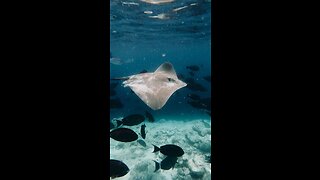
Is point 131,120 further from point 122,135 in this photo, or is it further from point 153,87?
point 153,87

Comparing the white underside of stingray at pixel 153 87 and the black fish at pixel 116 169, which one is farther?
the black fish at pixel 116 169

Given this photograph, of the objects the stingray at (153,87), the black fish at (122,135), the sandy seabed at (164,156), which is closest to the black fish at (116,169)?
the black fish at (122,135)

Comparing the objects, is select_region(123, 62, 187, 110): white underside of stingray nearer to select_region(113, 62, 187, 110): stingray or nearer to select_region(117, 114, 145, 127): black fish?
select_region(113, 62, 187, 110): stingray

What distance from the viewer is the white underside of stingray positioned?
479 centimetres

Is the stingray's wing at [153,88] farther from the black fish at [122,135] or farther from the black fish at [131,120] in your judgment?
the black fish at [131,120]

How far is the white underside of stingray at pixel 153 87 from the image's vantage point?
4788mm

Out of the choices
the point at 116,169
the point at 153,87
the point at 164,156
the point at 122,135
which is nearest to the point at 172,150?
the point at 122,135
